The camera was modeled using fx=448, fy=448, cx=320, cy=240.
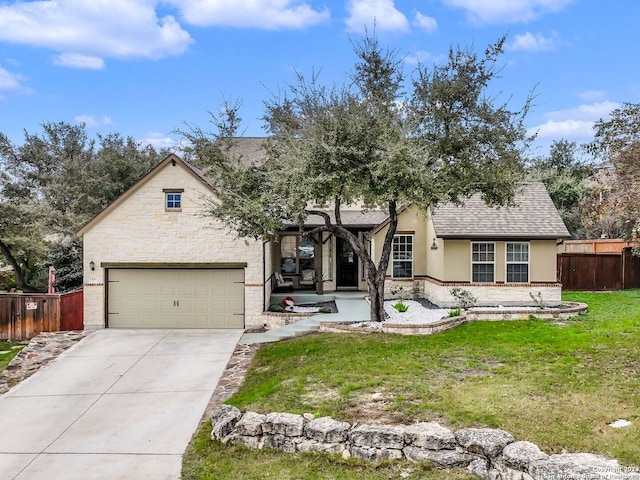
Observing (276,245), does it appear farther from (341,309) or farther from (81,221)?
(81,221)

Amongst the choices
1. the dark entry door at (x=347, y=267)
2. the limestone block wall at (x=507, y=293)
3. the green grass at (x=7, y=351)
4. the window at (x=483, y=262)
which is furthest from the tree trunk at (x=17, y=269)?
the window at (x=483, y=262)

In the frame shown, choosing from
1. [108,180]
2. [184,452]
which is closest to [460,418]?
[184,452]

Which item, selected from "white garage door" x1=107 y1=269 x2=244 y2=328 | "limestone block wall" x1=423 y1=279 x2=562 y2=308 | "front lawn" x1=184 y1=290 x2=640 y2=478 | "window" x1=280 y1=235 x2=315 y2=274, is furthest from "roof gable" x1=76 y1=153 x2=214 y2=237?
"limestone block wall" x1=423 y1=279 x2=562 y2=308

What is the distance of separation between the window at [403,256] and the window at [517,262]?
366 cm

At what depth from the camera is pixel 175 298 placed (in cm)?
1555

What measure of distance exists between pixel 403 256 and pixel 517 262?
164 inches

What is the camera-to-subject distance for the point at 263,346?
12938mm

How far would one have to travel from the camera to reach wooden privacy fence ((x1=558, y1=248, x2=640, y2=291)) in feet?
66.5

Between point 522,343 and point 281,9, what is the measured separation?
1191cm

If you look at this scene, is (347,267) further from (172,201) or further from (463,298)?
(172,201)

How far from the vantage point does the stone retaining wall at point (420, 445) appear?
480cm

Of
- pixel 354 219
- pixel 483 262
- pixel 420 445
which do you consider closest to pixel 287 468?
pixel 420 445

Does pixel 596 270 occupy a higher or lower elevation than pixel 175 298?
higher

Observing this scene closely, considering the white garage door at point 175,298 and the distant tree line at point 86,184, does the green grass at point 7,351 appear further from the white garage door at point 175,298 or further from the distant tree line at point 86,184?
the distant tree line at point 86,184
